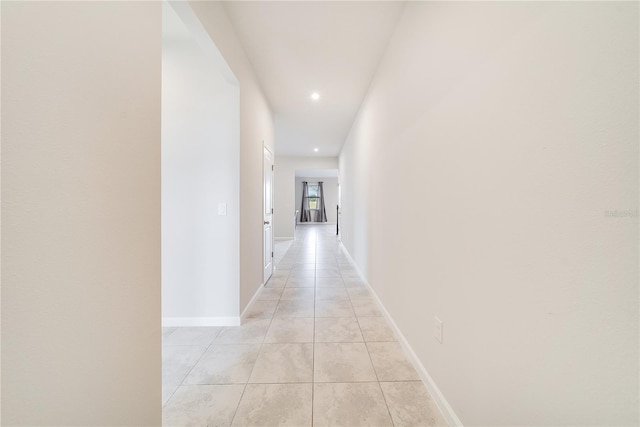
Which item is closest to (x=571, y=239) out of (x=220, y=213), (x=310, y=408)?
(x=310, y=408)

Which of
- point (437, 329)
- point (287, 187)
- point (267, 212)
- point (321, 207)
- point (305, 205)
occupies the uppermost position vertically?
point (287, 187)

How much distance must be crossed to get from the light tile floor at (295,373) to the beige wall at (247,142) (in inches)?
18.8

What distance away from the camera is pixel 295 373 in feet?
5.04

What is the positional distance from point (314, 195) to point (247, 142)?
10886 mm

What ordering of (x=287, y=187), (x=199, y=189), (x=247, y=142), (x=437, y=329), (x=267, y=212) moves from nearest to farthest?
(x=437, y=329) → (x=199, y=189) → (x=247, y=142) → (x=267, y=212) → (x=287, y=187)

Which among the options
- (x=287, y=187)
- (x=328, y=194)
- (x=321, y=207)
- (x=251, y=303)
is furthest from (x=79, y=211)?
(x=328, y=194)

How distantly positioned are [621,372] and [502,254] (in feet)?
1.27

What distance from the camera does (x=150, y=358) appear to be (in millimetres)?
971

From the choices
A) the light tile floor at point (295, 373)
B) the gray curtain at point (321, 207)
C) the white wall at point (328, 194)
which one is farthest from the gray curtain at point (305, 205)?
the light tile floor at point (295, 373)

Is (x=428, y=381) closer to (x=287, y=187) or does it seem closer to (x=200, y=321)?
(x=200, y=321)

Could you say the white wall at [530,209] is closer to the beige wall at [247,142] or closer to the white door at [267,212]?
the beige wall at [247,142]

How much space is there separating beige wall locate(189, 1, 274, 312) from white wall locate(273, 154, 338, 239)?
418cm

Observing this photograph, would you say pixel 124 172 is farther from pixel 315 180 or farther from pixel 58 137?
pixel 315 180

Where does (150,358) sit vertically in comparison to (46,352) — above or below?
below
